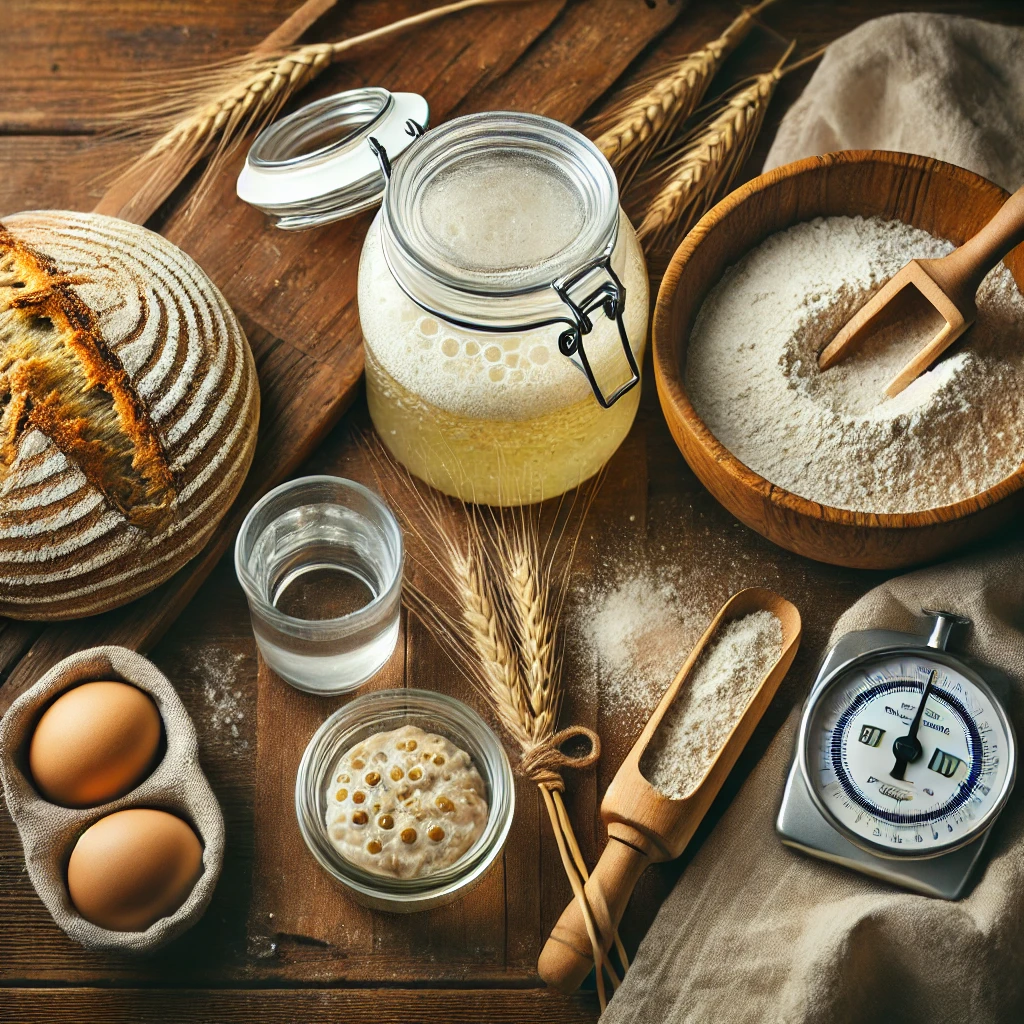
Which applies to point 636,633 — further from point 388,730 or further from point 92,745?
point 92,745

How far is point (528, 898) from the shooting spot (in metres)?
1.18

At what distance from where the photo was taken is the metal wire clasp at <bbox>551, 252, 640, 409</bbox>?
1046 mm

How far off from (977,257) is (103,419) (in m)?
0.87

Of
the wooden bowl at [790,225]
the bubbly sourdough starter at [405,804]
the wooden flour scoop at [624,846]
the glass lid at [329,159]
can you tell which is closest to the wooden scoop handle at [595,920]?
the wooden flour scoop at [624,846]

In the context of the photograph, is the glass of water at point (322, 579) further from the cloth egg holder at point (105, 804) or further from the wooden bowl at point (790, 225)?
the wooden bowl at point (790, 225)

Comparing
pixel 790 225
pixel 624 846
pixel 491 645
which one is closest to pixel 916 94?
pixel 790 225

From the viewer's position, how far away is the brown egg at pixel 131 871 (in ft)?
3.53

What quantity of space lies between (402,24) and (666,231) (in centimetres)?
42

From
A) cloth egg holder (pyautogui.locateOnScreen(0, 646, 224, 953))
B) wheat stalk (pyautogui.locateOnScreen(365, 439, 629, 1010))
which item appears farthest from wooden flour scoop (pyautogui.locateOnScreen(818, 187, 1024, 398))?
cloth egg holder (pyautogui.locateOnScreen(0, 646, 224, 953))

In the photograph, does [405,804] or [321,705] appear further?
[321,705]

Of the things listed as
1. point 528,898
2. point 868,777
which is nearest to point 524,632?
point 528,898

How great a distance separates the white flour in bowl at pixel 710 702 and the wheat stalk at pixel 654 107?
0.58 metres

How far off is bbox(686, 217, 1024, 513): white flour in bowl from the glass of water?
1.25 feet

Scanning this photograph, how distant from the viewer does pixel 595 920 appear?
44.2 inches
